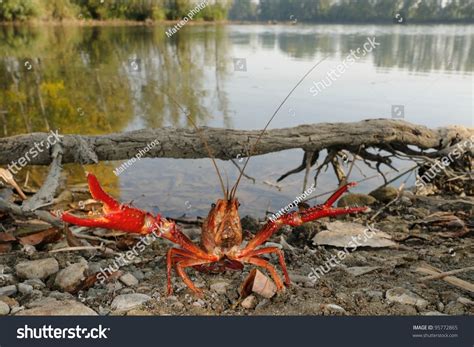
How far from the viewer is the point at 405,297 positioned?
325cm

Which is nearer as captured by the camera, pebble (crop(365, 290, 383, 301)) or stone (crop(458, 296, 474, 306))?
stone (crop(458, 296, 474, 306))

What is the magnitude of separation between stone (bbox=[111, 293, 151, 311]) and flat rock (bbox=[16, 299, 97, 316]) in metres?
0.20

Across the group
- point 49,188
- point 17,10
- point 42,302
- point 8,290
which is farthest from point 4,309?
point 17,10

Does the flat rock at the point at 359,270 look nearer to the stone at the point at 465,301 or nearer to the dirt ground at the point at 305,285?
the dirt ground at the point at 305,285

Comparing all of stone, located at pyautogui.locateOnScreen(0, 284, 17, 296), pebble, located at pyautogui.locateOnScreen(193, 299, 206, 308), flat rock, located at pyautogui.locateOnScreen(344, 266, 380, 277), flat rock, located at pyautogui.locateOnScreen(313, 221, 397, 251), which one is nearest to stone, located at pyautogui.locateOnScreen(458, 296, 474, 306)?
flat rock, located at pyautogui.locateOnScreen(344, 266, 380, 277)

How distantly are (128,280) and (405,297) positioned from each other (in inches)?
82.8

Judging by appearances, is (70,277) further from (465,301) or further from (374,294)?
(465,301)

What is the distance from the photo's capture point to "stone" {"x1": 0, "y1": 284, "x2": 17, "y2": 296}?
3260 mm

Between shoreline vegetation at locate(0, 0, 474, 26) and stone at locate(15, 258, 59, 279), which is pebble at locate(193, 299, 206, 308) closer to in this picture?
stone at locate(15, 258, 59, 279)

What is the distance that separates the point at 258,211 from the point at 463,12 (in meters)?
27.5

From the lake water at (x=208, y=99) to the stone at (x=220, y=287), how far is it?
127 inches

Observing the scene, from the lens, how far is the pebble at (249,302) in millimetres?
3193

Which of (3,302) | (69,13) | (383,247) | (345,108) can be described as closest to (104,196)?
(3,302)

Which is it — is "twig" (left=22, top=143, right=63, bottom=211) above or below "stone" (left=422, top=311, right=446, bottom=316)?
above
